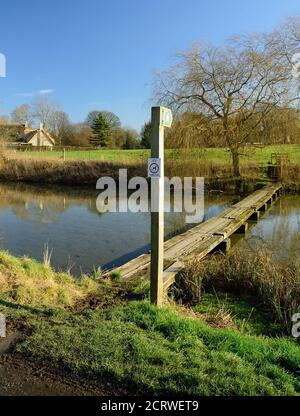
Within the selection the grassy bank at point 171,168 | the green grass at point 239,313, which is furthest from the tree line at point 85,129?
the green grass at point 239,313

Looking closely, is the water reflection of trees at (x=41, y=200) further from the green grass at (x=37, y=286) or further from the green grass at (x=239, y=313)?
the green grass at (x=239, y=313)

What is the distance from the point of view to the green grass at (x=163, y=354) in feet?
9.48

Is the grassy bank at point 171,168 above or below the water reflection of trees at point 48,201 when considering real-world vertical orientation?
above

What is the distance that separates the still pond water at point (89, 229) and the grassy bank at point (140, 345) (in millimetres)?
3263

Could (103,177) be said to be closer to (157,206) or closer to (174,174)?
(174,174)

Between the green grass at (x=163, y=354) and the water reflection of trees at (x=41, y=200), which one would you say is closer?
the green grass at (x=163, y=354)

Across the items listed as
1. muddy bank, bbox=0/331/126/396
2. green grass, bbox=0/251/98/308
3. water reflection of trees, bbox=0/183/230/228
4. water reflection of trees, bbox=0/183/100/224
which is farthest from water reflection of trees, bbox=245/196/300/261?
muddy bank, bbox=0/331/126/396

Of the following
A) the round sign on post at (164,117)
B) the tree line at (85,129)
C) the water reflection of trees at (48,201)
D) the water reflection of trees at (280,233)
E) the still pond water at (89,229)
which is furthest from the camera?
the tree line at (85,129)

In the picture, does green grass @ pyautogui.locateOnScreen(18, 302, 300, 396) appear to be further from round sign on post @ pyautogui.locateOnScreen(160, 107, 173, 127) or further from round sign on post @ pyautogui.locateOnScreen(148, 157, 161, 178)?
round sign on post @ pyautogui.locateOnScreen(160, 107, 173, 127)

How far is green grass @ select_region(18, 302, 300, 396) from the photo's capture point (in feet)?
9.48

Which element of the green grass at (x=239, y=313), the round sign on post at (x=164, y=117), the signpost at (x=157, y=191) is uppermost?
the round sign on post at (x=164, y=117)

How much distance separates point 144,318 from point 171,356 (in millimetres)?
824

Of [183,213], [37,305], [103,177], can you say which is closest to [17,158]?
[103,177]
